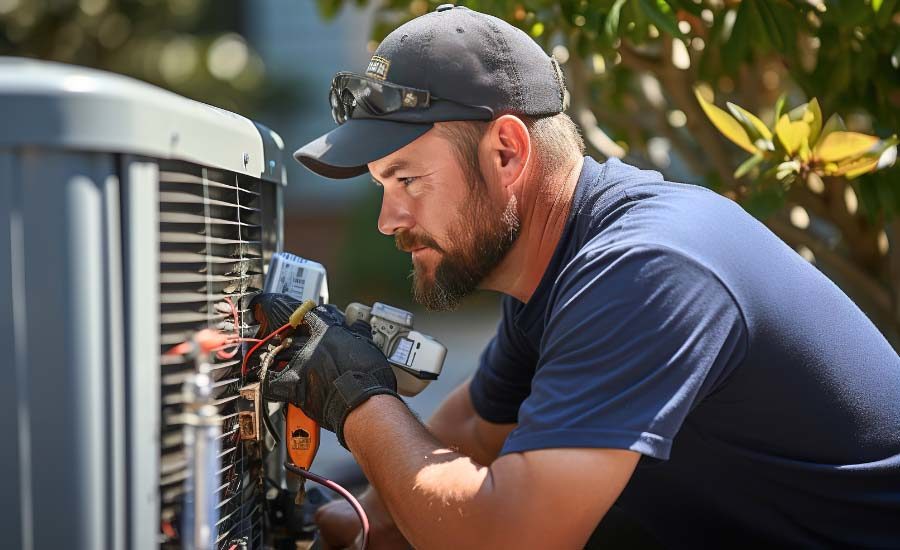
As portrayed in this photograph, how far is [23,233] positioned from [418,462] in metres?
0.69

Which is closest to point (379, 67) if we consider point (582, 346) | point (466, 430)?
point (582, 346)

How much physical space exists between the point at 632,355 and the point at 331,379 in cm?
49

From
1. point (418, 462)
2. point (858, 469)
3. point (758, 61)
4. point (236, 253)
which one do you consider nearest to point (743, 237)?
point (858, 469)

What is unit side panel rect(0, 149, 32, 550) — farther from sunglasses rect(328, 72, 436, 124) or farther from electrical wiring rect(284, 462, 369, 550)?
sunglasses rect(328, 72, 436, 124)

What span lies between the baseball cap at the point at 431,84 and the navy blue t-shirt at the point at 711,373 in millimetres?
237

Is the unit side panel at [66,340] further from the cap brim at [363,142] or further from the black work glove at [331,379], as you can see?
the cap brim at [363,142]

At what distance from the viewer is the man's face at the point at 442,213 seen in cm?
175

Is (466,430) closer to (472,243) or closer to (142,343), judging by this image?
(472,243)

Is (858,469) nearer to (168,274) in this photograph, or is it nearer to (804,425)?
(804,425)

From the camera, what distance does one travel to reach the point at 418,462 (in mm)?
1553

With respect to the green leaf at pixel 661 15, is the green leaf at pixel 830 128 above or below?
below

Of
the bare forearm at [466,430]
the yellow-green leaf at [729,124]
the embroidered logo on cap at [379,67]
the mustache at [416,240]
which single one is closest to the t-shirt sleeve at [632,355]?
the mustache at [416,240]

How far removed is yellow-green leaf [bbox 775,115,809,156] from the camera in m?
1.96

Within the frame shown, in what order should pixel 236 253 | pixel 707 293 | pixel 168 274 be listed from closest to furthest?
1. pixel 168 274
2. pixel 707 293
3. pixel 236 253
